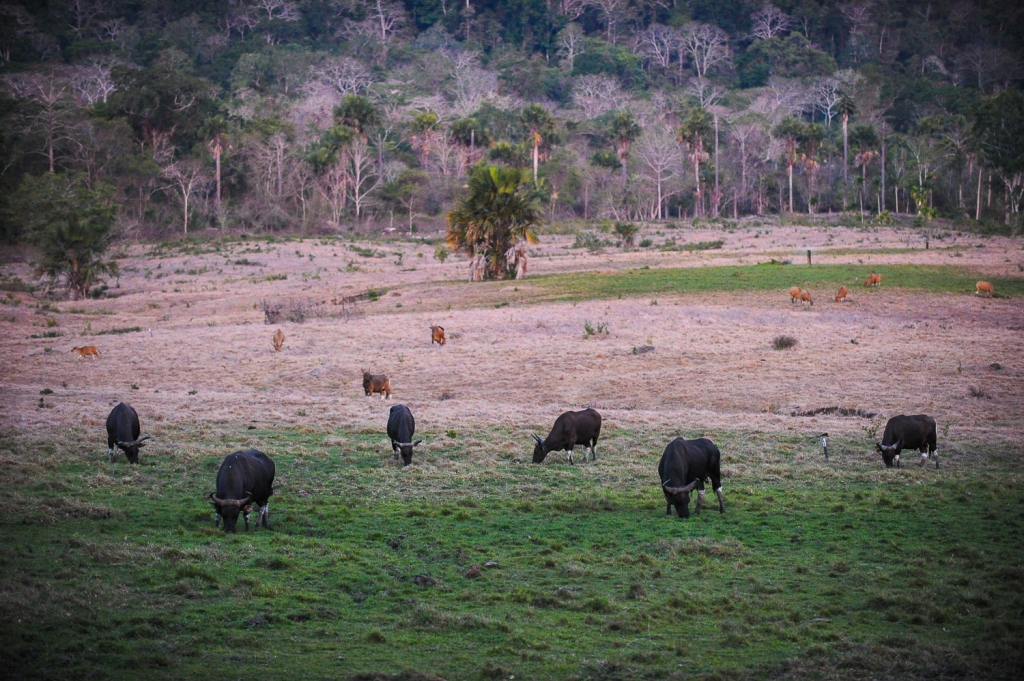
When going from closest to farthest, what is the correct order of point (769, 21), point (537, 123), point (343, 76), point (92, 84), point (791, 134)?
point (537, 123)
point (791, 134)
point (92, 84)
point (343, 76)
point (769, 21)

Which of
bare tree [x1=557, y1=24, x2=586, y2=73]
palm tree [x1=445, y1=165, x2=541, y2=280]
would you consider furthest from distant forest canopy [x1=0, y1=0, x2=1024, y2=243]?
palm tree [x1=445, y1=165, x2=541, y2=280]

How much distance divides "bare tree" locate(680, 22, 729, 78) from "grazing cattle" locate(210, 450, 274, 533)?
571 feet

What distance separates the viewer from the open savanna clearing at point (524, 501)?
10.4 m

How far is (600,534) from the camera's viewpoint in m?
14.9

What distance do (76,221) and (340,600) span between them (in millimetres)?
46383

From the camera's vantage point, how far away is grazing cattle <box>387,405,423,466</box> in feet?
64.1

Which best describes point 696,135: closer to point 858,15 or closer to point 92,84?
point 92,84

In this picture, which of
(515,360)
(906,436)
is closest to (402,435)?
(906,436)

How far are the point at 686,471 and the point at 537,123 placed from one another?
8267 centimetres

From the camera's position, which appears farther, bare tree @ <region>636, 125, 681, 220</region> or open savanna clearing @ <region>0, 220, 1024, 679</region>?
bare tree @ <region>636, 125, 681, 220</region>

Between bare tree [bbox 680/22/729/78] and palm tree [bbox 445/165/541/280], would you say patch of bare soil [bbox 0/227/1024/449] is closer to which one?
palm tree [bbox 445/165/541/280]

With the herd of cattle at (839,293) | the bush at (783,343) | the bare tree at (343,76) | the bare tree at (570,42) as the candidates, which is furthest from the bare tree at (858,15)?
the bush at (783,343)

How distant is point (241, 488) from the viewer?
14.4 meters

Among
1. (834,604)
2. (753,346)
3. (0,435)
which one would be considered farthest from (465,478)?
(753,346)
